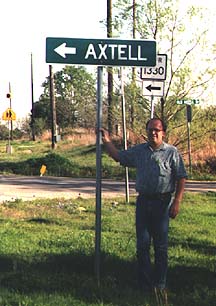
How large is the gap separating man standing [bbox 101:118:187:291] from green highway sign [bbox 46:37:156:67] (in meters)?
0.74

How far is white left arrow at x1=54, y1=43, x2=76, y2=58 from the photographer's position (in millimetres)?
6250

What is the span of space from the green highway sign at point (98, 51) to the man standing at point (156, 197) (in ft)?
2.43

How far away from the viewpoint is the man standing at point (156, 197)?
6039 mm

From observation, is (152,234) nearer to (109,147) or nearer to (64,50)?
(109,147)

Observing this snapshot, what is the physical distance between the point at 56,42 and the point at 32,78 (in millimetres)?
62308

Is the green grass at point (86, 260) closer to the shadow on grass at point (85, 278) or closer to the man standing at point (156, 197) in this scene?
the shadow on grass at point (85, 278)

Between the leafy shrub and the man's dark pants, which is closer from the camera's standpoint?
the man's dark pants

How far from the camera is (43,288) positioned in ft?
19.8

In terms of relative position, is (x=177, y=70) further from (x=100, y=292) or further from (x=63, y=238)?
(x=100, y=292)

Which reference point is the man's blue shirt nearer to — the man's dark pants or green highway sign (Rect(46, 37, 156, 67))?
the man's dark pants

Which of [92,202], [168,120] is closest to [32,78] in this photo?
[168,120]

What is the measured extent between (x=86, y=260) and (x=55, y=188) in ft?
39.2

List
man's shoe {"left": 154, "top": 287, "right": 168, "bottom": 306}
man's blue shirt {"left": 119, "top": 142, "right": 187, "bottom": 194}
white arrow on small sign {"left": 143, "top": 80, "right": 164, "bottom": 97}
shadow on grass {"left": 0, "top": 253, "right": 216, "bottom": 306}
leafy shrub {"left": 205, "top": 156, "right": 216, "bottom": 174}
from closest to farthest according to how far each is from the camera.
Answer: man's shoe {"left": 154, "top": 287, "right": 168, "bottom": 306} < shadow on grass {"left": 0, "top": 253, "right": 216, "bottom": 306} < man's blue shirt {"left": 119, "top": 142, "right": 187, "bottom": 194} < white arrow on small sign {"left": 143, "top": 80, "right": 164, "bottom": 97} < leafy shrub {"left": 205, "top": 156, "right": 216, "bottom": 174}

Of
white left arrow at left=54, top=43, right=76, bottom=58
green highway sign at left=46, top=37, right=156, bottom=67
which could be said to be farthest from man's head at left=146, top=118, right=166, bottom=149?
white left arrow at left=54, top=43, right=76, bottom=58
